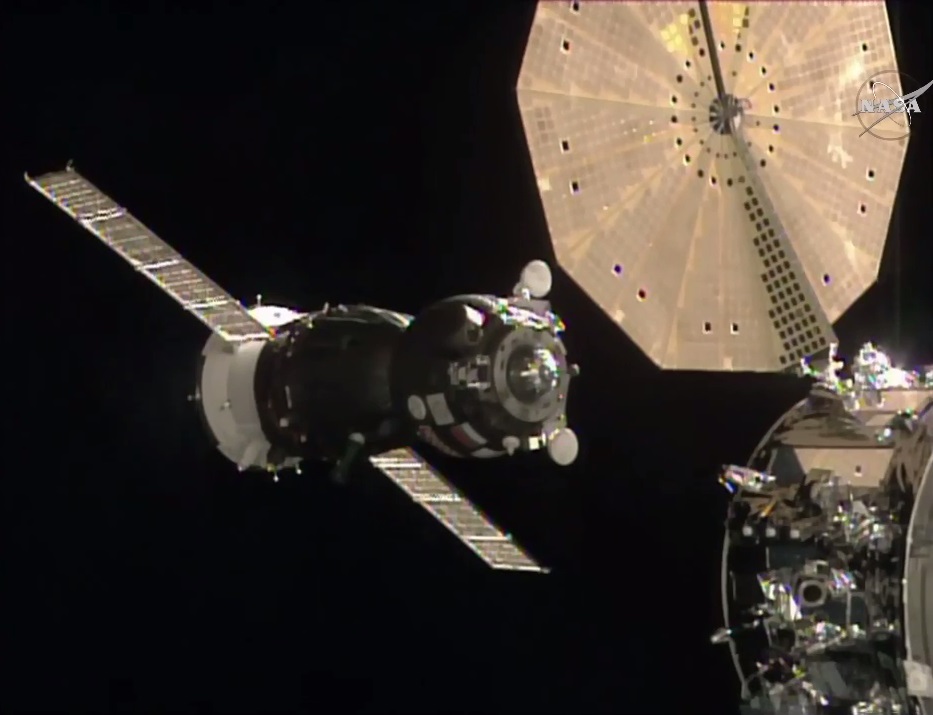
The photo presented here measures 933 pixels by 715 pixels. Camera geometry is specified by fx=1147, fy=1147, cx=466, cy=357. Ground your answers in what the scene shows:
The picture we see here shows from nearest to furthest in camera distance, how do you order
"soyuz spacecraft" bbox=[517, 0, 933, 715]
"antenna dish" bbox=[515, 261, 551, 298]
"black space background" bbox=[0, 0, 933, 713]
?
"antenna dish" bbox=[515, 261, 551, 298] < "black space background" bbox=[0, 0, 933, 713] < "soyuz spacecraft" bbox=[517, 0, 933, 715]

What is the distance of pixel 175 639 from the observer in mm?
2693

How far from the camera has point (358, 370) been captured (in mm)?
2471

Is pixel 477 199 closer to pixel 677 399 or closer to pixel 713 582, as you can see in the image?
pixel 677 399

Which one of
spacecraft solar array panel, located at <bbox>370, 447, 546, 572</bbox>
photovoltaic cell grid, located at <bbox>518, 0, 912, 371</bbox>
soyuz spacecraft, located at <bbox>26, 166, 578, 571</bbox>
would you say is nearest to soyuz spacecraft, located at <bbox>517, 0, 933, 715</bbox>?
photovoltaic cell grid, located at <bbox>518, 0, 912, 371</bbox>

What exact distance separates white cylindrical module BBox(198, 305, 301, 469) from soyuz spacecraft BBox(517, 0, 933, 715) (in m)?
0.94

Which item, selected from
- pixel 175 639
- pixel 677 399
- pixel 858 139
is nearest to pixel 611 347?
pixel 677 399

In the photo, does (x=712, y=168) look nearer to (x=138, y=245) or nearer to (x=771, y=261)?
(x=771, y=261)

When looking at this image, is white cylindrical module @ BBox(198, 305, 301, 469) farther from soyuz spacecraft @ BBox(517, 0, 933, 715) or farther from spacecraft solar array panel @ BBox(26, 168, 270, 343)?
soyuz spacecraft @ BBox(517, 0, 933, 715)

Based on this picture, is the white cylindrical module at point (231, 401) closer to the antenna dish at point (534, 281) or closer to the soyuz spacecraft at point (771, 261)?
the antenna dish at point (534, 281)

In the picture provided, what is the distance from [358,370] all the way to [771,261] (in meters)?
1.68

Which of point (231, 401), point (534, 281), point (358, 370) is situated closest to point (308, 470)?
point (231, 401)

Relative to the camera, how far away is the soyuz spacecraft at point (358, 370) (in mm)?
2324

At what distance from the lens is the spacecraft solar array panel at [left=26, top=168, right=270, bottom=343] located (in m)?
2.55

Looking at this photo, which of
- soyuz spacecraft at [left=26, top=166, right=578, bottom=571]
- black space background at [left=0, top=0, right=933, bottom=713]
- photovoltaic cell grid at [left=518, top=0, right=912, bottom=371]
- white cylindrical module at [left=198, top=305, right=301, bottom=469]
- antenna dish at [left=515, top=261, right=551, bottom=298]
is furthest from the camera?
photovoltaic cell grid at [left=518, top=0, right=912, bottom=371]
